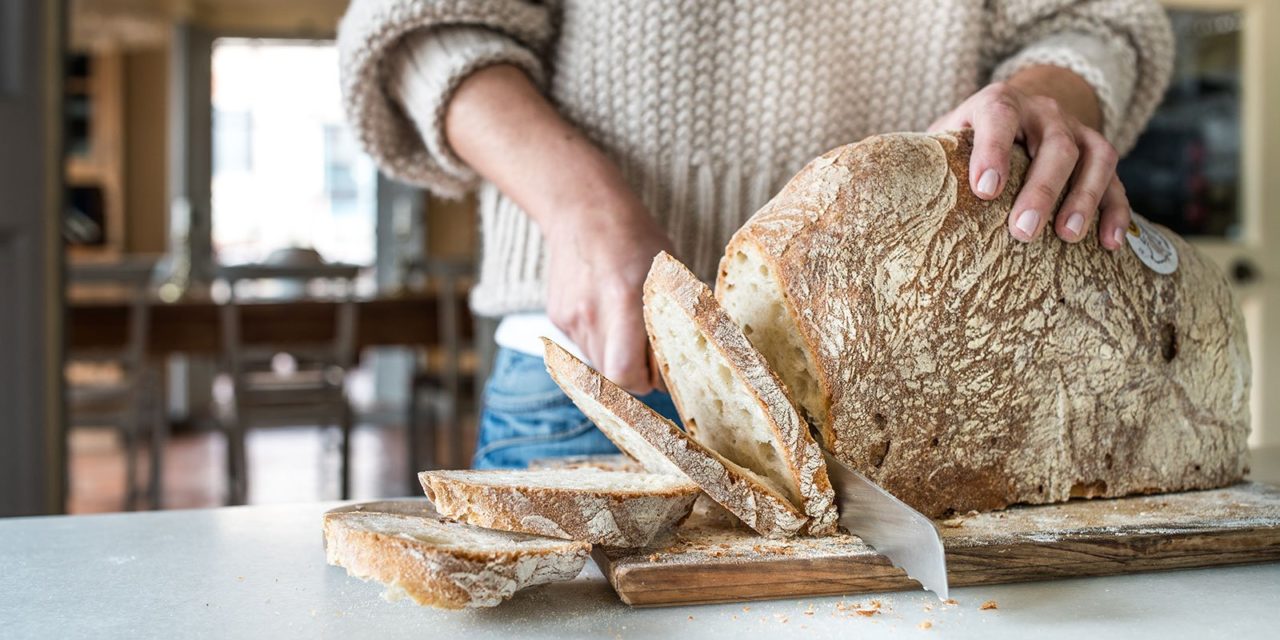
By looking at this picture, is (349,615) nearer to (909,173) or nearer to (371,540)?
(371,540)

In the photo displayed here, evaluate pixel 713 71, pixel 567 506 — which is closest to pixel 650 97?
pixel 713 71

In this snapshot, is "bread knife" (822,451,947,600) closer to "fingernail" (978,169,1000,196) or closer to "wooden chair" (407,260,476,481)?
"fingernail" (978,169,1000,196)

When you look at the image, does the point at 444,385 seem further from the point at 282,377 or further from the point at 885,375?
the point at 885,375

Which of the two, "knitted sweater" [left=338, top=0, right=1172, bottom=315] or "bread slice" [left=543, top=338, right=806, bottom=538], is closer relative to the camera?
"bread slice" [left=543, top=338, right=806, bottom=538]

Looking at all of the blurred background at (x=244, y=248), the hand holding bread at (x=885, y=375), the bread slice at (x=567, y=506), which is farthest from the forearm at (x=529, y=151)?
the blurred background at (x=244, y=248)

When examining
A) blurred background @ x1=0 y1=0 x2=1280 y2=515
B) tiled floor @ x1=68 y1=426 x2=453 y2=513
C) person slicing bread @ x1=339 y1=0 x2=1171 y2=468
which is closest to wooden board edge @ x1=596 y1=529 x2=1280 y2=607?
person slicing bread @ x1=339 y1=0 x2=1171 y2=468

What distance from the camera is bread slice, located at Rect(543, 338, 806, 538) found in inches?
31.5

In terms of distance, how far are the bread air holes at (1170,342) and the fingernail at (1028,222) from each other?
199 millimetres

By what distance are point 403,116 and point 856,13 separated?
0.53 meters

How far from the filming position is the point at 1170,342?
1.01 meters

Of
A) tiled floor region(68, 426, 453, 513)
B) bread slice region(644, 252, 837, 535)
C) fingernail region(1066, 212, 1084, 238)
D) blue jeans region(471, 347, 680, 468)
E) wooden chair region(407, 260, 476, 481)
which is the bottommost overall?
tiled floor region(68, 426, 453, 513)

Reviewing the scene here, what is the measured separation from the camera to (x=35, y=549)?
0.90 meters

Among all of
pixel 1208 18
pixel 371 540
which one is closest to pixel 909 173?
pixel 371 540

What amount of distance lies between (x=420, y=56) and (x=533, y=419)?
0.42 metres
